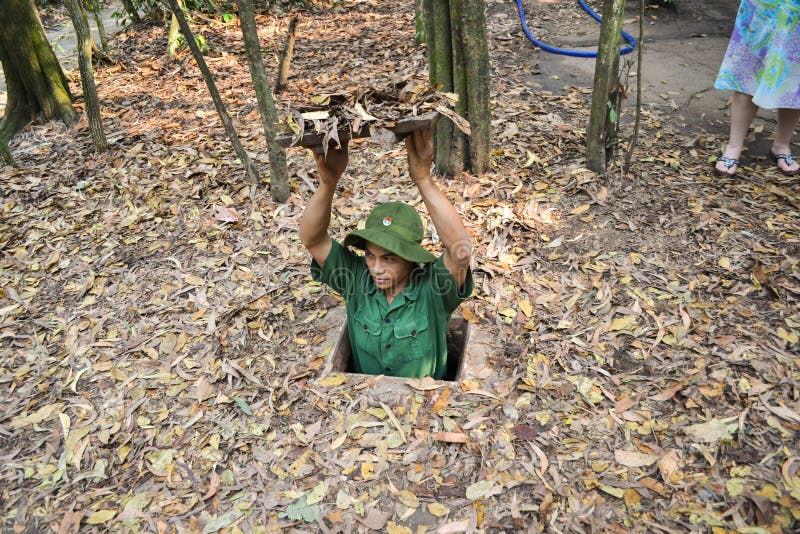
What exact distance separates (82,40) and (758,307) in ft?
20.1

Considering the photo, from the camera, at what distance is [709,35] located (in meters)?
7.61

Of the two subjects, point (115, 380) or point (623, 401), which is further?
point (115, 380)

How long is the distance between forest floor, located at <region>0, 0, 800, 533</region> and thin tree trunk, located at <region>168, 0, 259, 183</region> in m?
0.20

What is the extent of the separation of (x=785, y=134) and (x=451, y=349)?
3328mm

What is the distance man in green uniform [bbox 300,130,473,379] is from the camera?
2.70 m

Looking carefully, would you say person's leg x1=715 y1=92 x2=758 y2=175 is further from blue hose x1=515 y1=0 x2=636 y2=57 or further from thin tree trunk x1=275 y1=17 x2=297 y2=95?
thin tree trunk x1=275 y1=17 x2=297 y2=95

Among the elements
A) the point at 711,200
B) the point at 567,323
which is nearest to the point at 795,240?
the point at 711,200

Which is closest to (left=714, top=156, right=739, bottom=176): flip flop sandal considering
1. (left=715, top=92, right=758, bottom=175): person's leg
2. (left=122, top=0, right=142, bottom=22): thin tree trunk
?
(left=715, top=92, right=758, bottom=175): person's leg

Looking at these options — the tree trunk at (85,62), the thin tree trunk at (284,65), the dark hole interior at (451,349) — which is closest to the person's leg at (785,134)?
the dark hole interior at (451,349)

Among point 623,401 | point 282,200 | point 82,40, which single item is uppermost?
point 82,40

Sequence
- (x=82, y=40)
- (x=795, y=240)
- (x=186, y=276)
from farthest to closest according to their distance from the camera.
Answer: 1. (x=82, y=40)
2. (x=186, y=276)
3. (x=795, y=240)

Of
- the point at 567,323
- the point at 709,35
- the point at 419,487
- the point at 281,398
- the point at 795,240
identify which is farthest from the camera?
the point at 709,35

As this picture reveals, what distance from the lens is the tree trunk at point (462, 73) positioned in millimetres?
4203

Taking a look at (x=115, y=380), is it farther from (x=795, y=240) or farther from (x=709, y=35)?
(x=709, y=35)
